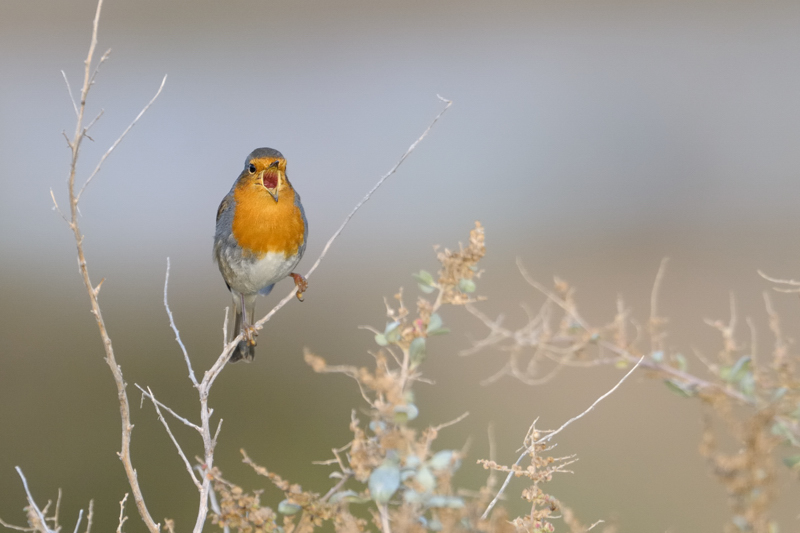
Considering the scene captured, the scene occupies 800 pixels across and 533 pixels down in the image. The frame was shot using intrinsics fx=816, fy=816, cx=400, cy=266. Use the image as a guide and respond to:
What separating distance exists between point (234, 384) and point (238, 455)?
3.55 feet

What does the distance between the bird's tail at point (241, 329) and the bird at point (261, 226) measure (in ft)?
0.81

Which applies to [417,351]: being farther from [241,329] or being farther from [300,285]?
[241,329]

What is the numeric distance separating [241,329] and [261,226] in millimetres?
614

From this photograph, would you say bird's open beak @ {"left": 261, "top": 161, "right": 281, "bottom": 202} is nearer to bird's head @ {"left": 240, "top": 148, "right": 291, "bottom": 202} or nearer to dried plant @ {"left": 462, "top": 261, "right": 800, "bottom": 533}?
bird's head @ {"left": 240, "top": 148, "right": 291, "bottom": 202}

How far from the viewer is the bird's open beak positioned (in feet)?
9.55

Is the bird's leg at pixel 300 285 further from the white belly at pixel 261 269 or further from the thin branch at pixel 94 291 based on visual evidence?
the thin branch at pixel 94 291

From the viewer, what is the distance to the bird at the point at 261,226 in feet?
9.61

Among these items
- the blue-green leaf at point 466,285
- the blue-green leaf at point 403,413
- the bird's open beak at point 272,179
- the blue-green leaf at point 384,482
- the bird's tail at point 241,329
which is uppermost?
the bird's open beak at point 272,179

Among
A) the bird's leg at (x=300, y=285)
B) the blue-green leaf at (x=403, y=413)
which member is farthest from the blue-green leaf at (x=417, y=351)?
the bird's leg at (x=300, y=285)

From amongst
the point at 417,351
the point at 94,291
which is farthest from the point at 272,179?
the point at 417,351

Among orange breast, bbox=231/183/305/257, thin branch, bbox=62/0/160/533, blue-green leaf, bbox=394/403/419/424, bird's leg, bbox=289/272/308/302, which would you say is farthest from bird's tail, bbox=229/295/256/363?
blue-green leaf, bbox=394/403/419/424

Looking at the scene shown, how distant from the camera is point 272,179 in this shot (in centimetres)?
296

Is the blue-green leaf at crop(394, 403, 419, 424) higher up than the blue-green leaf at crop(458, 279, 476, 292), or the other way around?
the blue-green leaf at crop(458, 279, 476, 292)

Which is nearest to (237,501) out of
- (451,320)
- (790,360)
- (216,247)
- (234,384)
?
(790,360)
